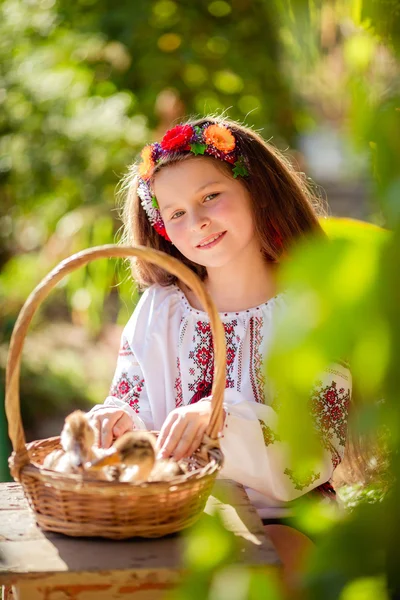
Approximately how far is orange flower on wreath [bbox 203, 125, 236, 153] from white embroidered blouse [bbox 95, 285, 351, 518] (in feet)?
1.44

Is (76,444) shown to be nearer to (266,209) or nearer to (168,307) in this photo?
(168,307)

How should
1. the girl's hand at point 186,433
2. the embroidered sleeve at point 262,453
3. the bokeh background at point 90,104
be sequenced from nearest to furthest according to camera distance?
the girl's hand at point 186,433, the embroidered sleeve at point 262,453, the bokeh background at point 90,104

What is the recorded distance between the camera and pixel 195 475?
137cm

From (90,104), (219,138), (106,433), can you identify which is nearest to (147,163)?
(219,138)

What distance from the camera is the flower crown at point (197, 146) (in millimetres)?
2174

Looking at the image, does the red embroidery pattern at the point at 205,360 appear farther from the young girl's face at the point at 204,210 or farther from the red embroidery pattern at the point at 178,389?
the young girl's face at the point at 204,210

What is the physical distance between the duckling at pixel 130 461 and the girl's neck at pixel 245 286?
0.85 meters

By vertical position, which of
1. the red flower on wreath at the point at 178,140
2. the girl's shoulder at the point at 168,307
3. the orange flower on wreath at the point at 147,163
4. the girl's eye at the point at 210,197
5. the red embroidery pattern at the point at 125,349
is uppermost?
the red flower on wreath at the point at 178,140

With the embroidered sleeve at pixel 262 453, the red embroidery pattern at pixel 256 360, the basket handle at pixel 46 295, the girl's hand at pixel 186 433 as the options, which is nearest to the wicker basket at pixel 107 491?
the basket handle at pixel 46 295

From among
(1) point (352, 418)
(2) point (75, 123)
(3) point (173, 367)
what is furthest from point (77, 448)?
(2) point (75, 123)

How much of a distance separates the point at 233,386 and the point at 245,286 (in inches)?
11.5

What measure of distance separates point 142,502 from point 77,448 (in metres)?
0.18

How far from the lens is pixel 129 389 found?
7.43ft

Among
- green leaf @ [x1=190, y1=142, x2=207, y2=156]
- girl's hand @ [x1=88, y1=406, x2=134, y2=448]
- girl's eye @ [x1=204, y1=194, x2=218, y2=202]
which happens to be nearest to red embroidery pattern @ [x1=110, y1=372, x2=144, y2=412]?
girl's hand @ [x1=88, y1=406, x2=134, y2=448]
